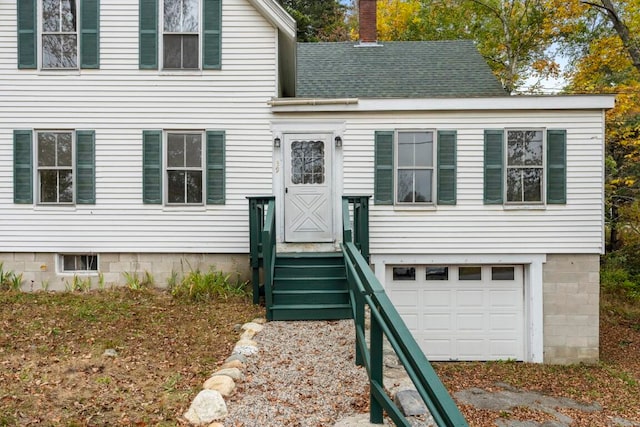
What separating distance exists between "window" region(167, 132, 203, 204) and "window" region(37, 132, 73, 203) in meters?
1.87

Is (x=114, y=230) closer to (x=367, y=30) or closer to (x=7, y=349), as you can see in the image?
(x=7, y=349)

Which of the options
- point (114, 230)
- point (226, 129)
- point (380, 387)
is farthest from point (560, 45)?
point (380, 387)

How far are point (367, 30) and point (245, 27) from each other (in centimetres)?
559

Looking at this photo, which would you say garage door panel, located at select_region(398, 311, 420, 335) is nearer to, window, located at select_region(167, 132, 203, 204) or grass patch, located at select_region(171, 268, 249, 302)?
grass patch, located at select_region(171, 268, 249, 302)

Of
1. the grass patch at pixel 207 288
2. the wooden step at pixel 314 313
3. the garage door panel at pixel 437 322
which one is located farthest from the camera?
the garage door panel at pixel 437 322

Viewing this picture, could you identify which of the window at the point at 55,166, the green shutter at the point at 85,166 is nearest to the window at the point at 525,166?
the green shutter at the point at 85,166

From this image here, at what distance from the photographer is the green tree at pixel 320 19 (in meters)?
23.3

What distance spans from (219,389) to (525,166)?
7.26 metres

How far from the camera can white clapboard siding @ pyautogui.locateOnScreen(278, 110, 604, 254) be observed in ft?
29.4

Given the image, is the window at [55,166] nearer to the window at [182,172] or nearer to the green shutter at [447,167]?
the window at [182,172]

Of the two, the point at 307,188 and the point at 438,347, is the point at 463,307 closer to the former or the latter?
the point at 438,347

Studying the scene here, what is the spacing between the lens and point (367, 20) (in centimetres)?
1328

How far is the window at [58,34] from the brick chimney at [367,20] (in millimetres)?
7141

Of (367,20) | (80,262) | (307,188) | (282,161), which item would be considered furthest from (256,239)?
(367,20)
